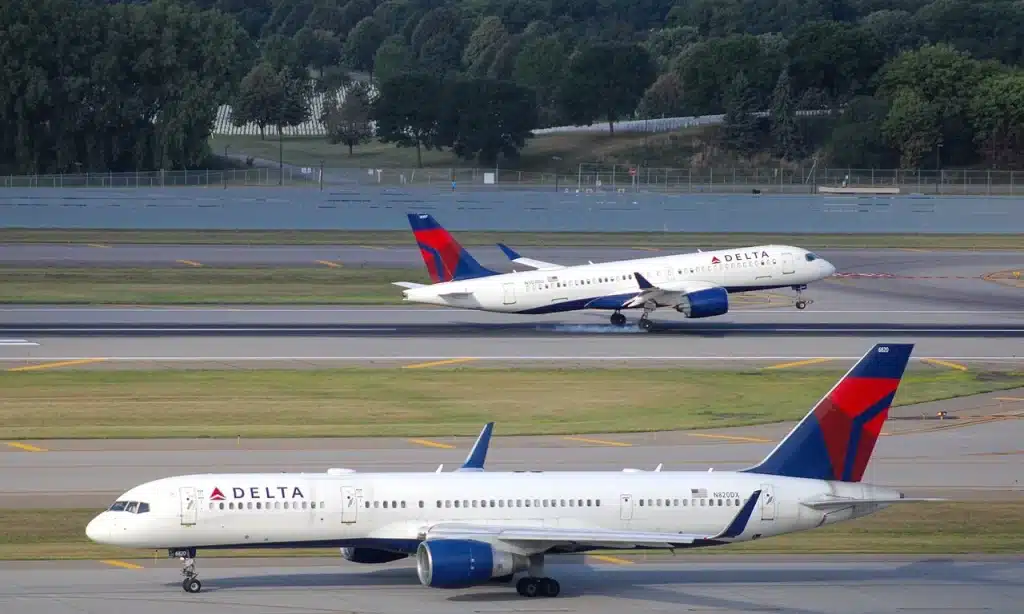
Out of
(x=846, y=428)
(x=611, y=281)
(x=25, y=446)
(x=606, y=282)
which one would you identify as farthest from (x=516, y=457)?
(x=611, y=281)

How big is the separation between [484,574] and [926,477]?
62.9 ft

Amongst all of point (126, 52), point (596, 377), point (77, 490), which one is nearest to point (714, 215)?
point (596, 377)

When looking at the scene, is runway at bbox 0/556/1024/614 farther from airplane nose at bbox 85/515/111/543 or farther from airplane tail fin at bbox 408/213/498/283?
airplane tail fin at bbox 408/213/498/283

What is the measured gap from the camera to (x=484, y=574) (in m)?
30.2

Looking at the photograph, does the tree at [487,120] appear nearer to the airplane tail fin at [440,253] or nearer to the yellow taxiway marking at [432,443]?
the airplane tail fin at [440,253]

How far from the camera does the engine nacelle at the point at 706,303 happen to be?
237ft

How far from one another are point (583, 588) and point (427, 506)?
404 cm

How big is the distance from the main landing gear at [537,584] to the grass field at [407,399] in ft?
59.8

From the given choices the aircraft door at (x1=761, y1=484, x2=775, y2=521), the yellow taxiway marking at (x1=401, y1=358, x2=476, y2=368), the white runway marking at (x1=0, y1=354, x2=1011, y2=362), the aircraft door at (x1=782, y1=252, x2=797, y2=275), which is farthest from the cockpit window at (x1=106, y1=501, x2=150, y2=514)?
the aircraft door at (x1=782, y1=252, x2=797, y2=275)

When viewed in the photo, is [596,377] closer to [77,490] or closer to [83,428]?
[83,428]

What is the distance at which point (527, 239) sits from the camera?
11938 cm

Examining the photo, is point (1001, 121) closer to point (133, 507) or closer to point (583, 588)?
point (583, 588)

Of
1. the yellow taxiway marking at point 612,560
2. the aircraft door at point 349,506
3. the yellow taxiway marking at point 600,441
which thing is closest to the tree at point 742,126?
A: the yellow taxiway marking at point 600,441

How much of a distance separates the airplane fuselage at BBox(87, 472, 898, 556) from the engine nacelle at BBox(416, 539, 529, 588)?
1.09 meters
